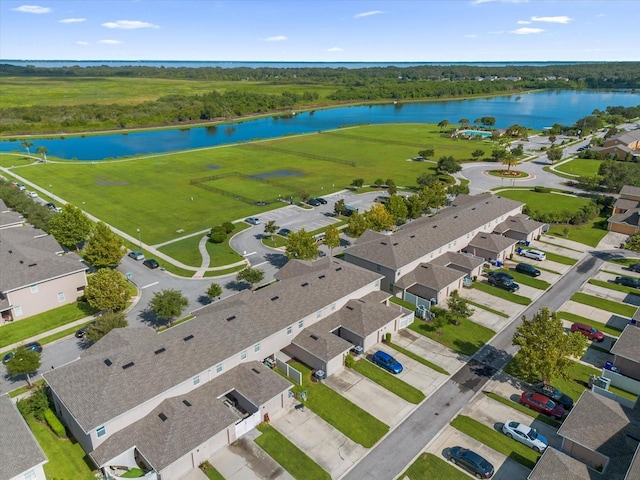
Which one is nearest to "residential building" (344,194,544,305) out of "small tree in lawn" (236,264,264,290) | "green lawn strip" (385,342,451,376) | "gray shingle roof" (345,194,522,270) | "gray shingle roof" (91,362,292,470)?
"gray shingle roof" (345,194,522,270)

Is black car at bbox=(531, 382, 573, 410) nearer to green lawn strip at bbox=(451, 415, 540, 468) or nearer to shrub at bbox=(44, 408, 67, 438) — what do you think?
green lawn strip at bbox=(451, 415, 540, 468)

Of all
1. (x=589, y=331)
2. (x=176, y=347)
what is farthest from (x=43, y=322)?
(x=589, y=331)

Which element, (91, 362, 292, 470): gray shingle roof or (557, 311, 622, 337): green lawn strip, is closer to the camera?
(91, 362, 292, 470): gray shingle roof

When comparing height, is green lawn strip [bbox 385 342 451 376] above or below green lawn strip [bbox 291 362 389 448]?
above

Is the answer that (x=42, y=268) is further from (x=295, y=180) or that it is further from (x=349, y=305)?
(x=295, y=180)

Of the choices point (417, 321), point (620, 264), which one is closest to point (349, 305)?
point (417, 321)

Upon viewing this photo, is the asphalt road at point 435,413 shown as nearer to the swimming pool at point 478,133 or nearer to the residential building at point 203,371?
the residential building at point 203,371
